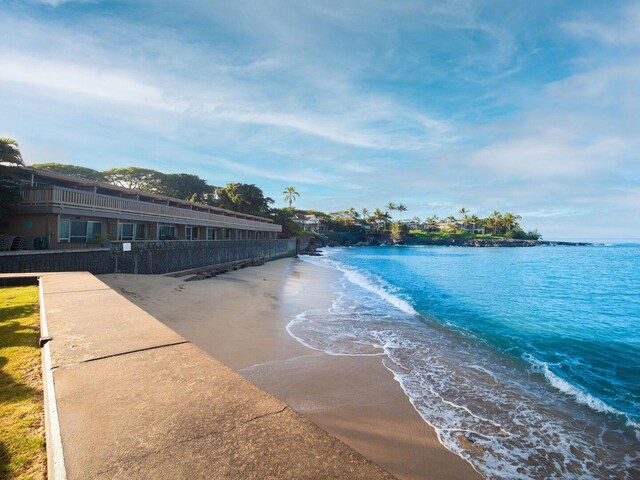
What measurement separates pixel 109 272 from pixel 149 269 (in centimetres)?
294

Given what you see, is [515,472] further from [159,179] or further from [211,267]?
[159,179]

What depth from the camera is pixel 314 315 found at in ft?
46.9

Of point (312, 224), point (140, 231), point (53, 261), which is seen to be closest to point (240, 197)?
point (140, 231)

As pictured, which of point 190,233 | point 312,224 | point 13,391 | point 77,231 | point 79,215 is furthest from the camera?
point 312,224

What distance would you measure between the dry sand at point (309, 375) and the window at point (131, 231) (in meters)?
8.82

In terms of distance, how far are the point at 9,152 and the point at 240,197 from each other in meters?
44.8

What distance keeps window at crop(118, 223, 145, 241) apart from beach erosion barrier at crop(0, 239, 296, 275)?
15.1ft

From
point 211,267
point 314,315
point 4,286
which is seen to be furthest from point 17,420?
point 211,267

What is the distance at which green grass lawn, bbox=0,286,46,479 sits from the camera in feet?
7.63

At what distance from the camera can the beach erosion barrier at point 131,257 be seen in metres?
11.6

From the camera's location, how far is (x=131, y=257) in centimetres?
1673

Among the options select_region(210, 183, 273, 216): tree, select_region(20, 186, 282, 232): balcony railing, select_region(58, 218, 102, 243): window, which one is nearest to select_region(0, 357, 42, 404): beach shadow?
select_region(20, 186, 282, 232): balcony railing

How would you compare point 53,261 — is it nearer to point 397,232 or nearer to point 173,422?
point 173,422

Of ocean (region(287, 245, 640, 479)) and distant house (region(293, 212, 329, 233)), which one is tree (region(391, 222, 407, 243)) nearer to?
distant house (region(293, 212, 329, 233))
